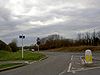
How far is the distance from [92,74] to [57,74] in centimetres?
218

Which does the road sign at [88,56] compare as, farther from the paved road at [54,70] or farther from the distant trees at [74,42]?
the distant trees at [74,42]

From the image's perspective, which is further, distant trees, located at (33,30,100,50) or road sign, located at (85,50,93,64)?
distant trees, located at (33,30,100,50)

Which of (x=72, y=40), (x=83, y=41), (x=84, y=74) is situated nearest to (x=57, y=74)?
(x=84, y=74)

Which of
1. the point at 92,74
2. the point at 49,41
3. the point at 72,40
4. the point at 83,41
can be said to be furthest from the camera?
the point at 49,41

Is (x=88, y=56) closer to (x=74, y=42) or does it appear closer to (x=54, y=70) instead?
(x=54, y=70)

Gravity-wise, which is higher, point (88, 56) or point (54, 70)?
point (88, 56)

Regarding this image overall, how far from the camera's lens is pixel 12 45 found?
81.1 metres

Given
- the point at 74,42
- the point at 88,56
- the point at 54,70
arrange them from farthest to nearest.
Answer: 1. the point at 74,42
2. the point at 88,56
3. the point at 54,70

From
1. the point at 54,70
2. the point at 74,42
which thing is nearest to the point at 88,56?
the point at 54,70

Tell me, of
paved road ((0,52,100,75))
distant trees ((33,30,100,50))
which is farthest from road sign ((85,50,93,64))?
distant trees ((33,30,100,50))

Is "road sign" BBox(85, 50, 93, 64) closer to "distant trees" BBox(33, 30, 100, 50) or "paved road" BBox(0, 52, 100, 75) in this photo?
"paved road" BBox(0, 52, 100, 75)

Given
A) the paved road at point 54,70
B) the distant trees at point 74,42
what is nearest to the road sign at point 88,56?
the paved road at point 54,70

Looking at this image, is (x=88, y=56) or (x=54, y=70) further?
(x=88, y=56)

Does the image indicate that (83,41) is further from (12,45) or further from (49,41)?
(12,45)
